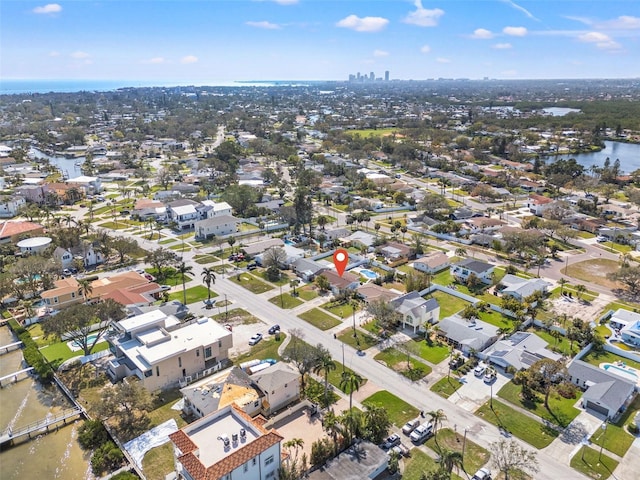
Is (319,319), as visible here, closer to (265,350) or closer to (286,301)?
(286,301)

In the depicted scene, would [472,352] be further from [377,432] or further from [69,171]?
[69,171]

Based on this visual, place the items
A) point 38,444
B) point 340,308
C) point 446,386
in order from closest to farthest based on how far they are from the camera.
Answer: point 38,444 → point 446,386 → point 340,308

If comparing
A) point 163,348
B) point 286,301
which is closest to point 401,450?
point 163,348

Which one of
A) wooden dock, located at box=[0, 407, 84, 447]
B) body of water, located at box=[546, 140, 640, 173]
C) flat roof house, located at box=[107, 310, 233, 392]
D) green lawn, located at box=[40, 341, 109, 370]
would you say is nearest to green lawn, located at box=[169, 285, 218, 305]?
flat roof house, located at box=[107, 310, 233, 392]

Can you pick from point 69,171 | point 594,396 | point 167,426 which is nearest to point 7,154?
point 69,171

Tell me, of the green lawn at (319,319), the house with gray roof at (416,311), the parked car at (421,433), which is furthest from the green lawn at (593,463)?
the green lawn at (319,319)

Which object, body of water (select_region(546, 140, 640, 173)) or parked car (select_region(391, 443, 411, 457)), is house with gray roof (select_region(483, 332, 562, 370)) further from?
body of water (select_region(546, 140, 640, 173))

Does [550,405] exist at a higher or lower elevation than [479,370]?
lower
